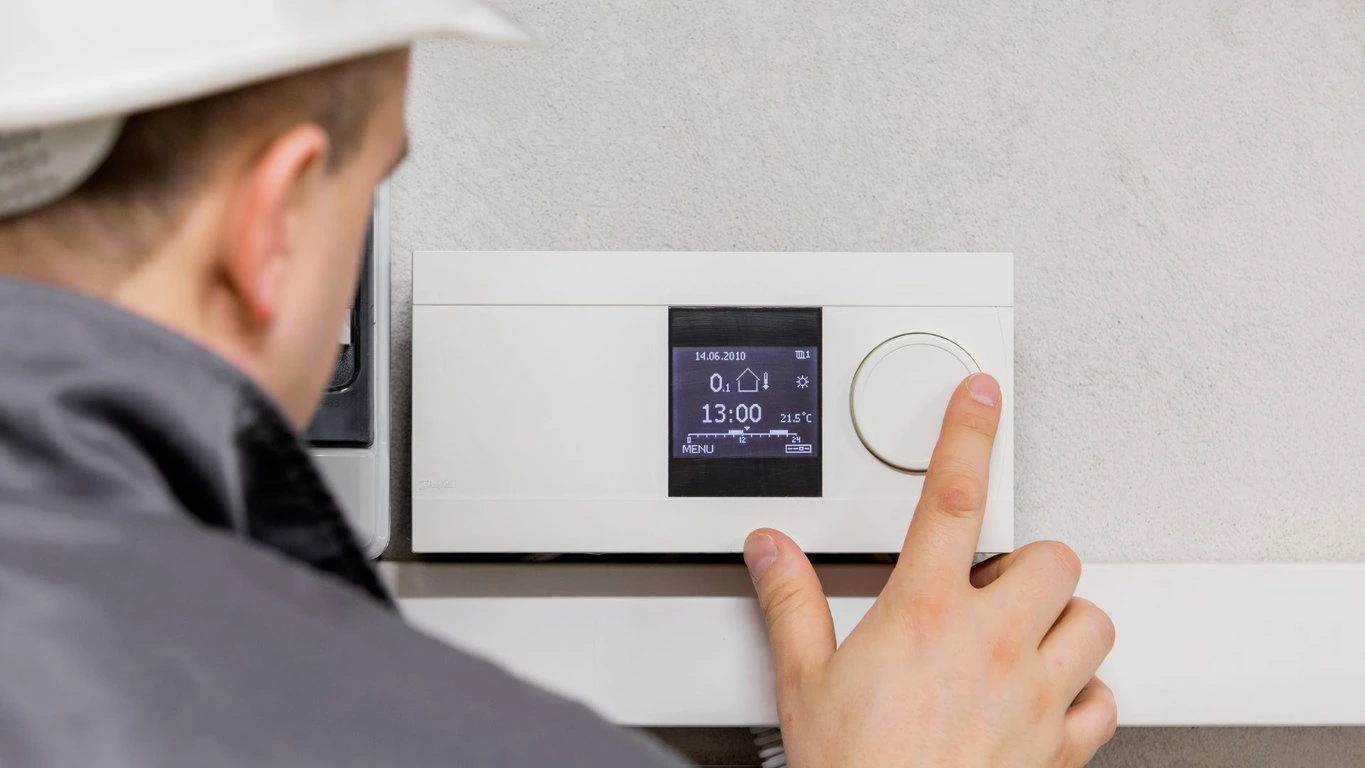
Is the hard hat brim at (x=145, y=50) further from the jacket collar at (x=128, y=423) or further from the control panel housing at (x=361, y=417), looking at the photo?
the control panel housing at (x=361, y=417)

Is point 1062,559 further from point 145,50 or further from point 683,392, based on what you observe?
point 145,50

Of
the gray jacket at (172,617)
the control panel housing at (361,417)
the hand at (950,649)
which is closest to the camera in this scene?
the gray jacket at (172,617)

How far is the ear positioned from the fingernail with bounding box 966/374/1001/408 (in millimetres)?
381

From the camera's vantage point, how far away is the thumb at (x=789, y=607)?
53 centimetres

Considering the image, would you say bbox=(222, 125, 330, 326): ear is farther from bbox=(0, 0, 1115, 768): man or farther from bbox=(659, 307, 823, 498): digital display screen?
bbox=(659, 307, 823, 498): digital display screen

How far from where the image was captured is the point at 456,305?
0.56 meters

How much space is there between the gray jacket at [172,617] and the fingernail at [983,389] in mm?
328

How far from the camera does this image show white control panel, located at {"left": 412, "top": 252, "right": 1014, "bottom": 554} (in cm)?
55

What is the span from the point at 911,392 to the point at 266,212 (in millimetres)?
383

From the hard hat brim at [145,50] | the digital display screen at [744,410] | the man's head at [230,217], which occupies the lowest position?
the digital display screen at [744,410]

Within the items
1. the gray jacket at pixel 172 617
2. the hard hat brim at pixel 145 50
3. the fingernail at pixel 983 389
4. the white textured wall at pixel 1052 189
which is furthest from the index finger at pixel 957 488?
the hard hat brim at pixel 145 50

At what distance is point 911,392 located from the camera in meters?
0.56

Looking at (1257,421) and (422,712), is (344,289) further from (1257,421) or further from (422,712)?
(1257,421)

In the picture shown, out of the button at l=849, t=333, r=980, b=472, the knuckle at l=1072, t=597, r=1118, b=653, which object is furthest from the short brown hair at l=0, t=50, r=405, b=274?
the knuckle at l=1072, t=597, r=1118, b=653
